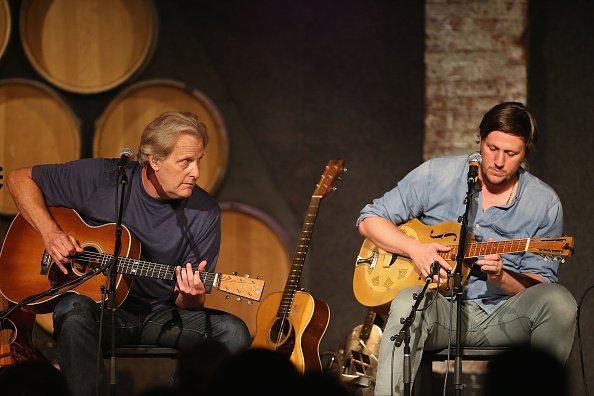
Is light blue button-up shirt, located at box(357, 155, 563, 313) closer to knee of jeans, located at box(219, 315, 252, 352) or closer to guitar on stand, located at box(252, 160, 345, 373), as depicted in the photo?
guitar on stand, located at box(252, 160, 345, 373)

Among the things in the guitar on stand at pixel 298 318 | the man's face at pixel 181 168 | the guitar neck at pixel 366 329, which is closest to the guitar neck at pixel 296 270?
the guitar on stand at pixel 298 318

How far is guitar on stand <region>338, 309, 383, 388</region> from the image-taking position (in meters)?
4.97

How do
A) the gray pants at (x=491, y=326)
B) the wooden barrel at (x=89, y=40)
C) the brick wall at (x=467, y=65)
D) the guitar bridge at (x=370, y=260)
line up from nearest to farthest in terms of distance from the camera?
the gray pants at (x=491, y=326) < the guitar bridge at (x=370, y=260) < the brick wall at (x=467, y=65) < the wooden barrel at (x=89, y=40)

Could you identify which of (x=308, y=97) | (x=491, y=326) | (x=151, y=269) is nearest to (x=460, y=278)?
(x=491, y=326)

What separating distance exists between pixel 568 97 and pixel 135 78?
8.80 feet

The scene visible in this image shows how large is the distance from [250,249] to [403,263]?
1466 millimetres

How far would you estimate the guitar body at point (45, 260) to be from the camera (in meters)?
4.39

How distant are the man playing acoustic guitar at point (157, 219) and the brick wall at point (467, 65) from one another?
1.73m

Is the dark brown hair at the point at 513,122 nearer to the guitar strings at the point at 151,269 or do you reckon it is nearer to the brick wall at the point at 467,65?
the brick wall at the point at 467,65

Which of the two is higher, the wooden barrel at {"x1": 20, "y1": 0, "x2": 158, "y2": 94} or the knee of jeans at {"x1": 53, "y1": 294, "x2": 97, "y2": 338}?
the wooden barrel at {"x1": 20, "y1": 0, "x2": 158, "y2": 94}

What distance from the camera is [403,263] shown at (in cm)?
454

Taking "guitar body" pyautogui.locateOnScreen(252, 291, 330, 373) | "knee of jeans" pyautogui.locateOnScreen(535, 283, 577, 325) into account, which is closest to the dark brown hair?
"knee of jeans" pyautogui.locateOnScreen(535, 283, 577, 325)

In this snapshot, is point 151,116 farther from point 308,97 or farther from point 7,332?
point 7,332

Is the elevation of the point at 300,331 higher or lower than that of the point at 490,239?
lower
